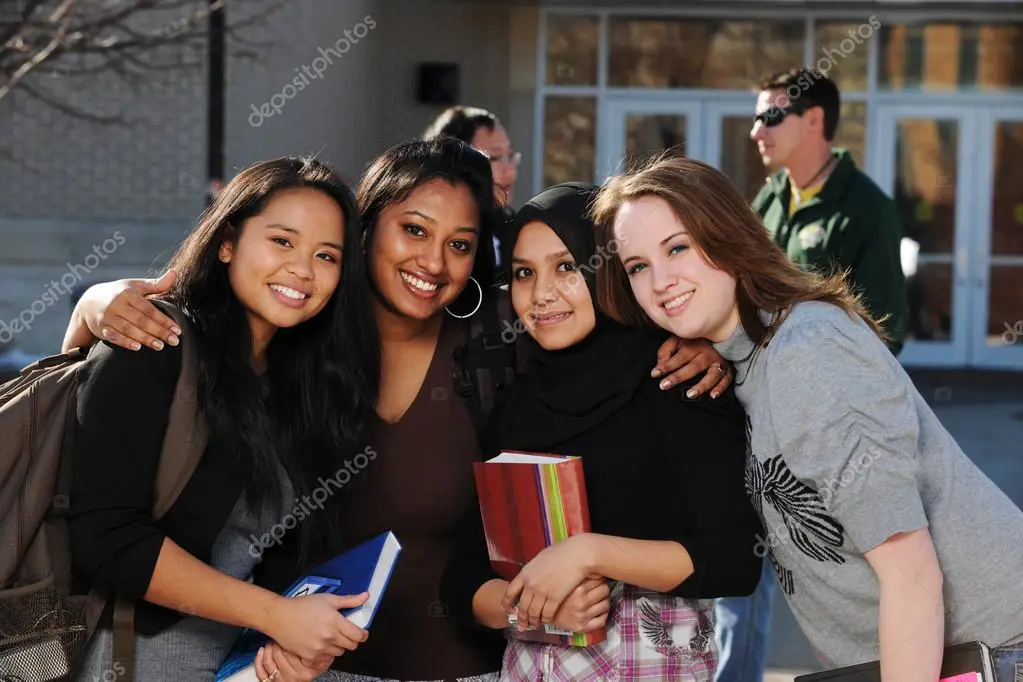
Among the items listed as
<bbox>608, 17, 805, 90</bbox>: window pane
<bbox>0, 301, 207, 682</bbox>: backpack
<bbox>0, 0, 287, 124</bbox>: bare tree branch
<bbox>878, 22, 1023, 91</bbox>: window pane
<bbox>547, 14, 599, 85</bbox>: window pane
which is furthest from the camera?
<bbox>547, 14, 599, 85</bbox>: window pane

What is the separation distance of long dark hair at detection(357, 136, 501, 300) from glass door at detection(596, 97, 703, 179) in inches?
469

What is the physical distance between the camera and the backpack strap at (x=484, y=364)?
9.46 ft

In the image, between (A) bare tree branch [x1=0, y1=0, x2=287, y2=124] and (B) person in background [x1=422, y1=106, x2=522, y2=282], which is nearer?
(B) person in background [x1=422, y1=106, x2=522, y2=282]

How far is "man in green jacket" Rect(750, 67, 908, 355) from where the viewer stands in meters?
5.03

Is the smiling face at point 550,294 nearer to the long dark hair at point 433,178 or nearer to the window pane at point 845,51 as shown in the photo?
the long dark hair at point 433,178

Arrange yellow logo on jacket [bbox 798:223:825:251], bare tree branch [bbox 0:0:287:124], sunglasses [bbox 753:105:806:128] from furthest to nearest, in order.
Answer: bare tree branch [bbox 0:0:287:124] → sunglasses [bbox 753:105:806:128] → yellow logo on jacket [bbox 798:223:825:251]

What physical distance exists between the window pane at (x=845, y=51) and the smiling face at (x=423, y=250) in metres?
12.3

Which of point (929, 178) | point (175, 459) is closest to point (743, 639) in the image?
point (175, 459)

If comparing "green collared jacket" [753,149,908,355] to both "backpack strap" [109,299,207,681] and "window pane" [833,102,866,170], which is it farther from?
"window pane" [833,102,866,170]

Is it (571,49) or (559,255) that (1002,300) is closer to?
(571,49)

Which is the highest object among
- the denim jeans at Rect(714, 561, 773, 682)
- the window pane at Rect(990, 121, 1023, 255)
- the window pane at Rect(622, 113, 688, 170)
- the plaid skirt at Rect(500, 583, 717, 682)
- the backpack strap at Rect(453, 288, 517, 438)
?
the window pane at Rect(622, 113, 688, 170)

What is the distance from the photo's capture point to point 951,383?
13.8 m

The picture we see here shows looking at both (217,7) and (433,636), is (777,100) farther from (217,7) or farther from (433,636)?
(217,7)

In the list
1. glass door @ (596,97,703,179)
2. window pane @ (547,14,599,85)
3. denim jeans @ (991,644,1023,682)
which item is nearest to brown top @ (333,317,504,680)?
denim jeans @ (991,644,1023,682)
